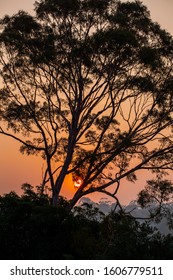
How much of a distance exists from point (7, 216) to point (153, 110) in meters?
12.4

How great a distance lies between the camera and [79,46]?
26.0 metres

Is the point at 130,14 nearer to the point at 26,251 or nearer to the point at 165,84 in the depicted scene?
the point at 165,84

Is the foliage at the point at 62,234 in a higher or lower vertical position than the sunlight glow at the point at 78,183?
lower

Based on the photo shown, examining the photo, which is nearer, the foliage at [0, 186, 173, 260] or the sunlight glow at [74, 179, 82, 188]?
the foliage at [0, 186, 173, 260]

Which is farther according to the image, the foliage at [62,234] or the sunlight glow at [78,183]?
the sunlight glow at [78,183]

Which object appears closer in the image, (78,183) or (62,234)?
(62,234)

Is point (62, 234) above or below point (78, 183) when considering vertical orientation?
below

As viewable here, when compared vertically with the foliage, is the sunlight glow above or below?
above

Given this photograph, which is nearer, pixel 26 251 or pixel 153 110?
pixel 26 251
